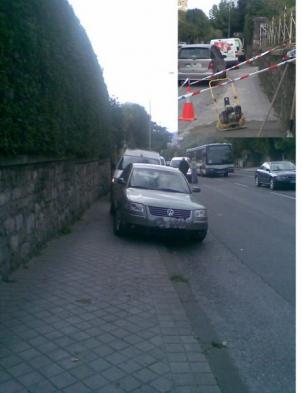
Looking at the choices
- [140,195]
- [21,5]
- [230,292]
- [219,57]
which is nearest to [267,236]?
[140,195]

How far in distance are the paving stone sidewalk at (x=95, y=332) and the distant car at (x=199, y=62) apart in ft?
15.0

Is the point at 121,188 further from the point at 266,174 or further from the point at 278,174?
the point at 266,174

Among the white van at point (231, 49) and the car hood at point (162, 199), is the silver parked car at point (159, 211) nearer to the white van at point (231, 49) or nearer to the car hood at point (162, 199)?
the car hood at point (162, 199)

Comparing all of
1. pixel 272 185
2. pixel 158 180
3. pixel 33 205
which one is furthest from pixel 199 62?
pixel 272 185

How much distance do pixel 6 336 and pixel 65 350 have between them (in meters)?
0.62

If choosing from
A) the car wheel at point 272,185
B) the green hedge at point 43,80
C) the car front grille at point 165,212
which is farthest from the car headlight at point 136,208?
the car wheel at point 272,185

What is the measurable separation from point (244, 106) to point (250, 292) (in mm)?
5833

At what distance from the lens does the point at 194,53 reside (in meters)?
10.0

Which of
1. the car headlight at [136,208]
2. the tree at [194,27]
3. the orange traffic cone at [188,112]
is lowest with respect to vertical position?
the car headlight at [136,208]

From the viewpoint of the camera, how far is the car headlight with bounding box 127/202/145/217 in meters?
9.58

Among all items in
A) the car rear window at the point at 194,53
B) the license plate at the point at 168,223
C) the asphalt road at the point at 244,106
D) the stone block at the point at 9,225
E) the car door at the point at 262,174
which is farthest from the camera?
the car door at the point at 262,174

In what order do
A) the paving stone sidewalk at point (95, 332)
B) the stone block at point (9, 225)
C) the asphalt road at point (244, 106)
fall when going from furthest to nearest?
the asphalt road at point (244, 106)
the stone block at point (9, 225)
the paving stone sidewalk at point (95, 332)

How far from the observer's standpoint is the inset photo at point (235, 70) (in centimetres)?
856

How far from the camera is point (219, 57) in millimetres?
10273
